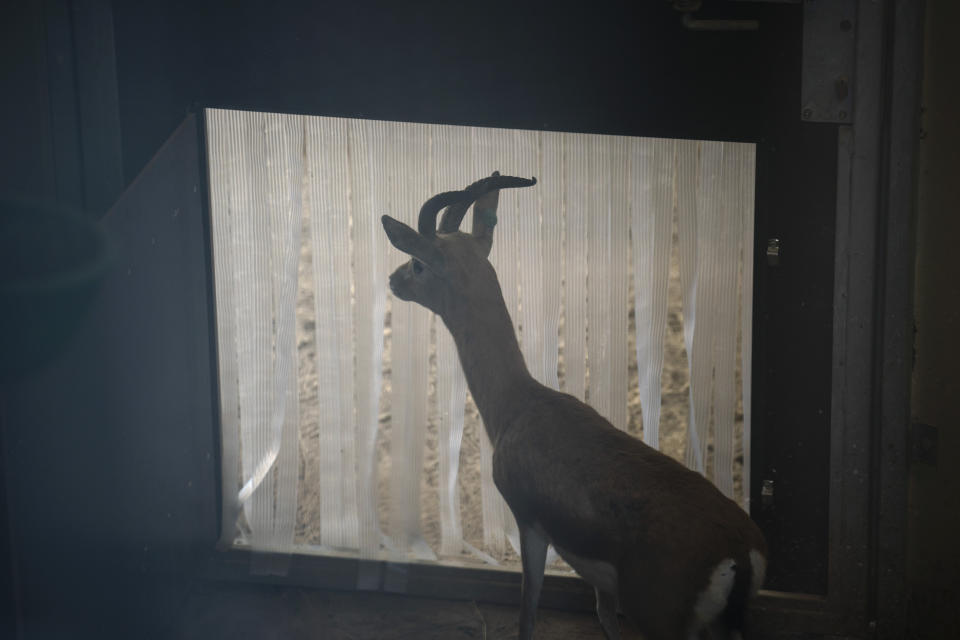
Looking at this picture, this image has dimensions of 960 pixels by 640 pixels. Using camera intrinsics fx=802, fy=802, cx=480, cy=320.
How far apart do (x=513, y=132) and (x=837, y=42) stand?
43.0 inches

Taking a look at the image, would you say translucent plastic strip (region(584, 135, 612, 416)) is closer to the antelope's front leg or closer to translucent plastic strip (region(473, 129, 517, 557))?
translucent plastic strip (region(473, 129, 517, 557))

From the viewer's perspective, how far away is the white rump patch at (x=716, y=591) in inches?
72.2

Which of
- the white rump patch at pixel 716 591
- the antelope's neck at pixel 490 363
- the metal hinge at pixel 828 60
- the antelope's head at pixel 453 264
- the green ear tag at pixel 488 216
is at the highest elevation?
the metal hinge at pixel 828 60

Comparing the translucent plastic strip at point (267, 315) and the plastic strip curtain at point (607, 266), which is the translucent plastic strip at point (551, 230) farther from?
the translucent plastic strip at point (267, 315)

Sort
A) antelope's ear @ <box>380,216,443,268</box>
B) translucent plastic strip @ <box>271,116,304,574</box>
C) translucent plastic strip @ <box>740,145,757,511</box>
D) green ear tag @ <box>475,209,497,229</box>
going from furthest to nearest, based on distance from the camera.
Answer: translucent plastic strip @ <box>271,116,304,574</box> → translucent plastic strip @ <box>740,145,757,511</box> → green ear tag @ <box>475,209,497,229</box> → antelope's ear @ <box>380,216,443,268</box>

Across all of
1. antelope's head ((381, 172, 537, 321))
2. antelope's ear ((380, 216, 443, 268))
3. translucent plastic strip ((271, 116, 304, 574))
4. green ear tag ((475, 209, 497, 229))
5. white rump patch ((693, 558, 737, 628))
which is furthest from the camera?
translucent plastic strip ((271, 116, 304, 574))

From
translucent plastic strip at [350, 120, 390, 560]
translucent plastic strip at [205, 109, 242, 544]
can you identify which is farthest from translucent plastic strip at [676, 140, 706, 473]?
translucent plastic strip at [205, 109, 242, 544]

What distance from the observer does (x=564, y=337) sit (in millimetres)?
2785

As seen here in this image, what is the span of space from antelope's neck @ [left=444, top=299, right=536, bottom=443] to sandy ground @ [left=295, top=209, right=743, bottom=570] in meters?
0.42

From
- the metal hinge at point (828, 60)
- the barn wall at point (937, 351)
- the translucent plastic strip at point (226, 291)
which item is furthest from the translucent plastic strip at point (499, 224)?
the barn wall at point (937, 351)

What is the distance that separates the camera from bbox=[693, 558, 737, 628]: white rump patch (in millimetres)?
Result: 1834

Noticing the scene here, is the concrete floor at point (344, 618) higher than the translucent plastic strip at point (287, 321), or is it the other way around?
the translucent plastic strip at point (287, 321)

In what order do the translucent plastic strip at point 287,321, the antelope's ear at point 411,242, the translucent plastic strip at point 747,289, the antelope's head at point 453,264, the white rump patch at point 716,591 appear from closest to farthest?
the white rump patch at point 716,591
the antelope's ear at point 411,242
the antelope's head at point 453,264
the translucent plastic strip at point 747,289
the translucent plastic strip at point 287,321

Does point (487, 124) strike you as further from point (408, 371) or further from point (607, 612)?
point (607, 612)
